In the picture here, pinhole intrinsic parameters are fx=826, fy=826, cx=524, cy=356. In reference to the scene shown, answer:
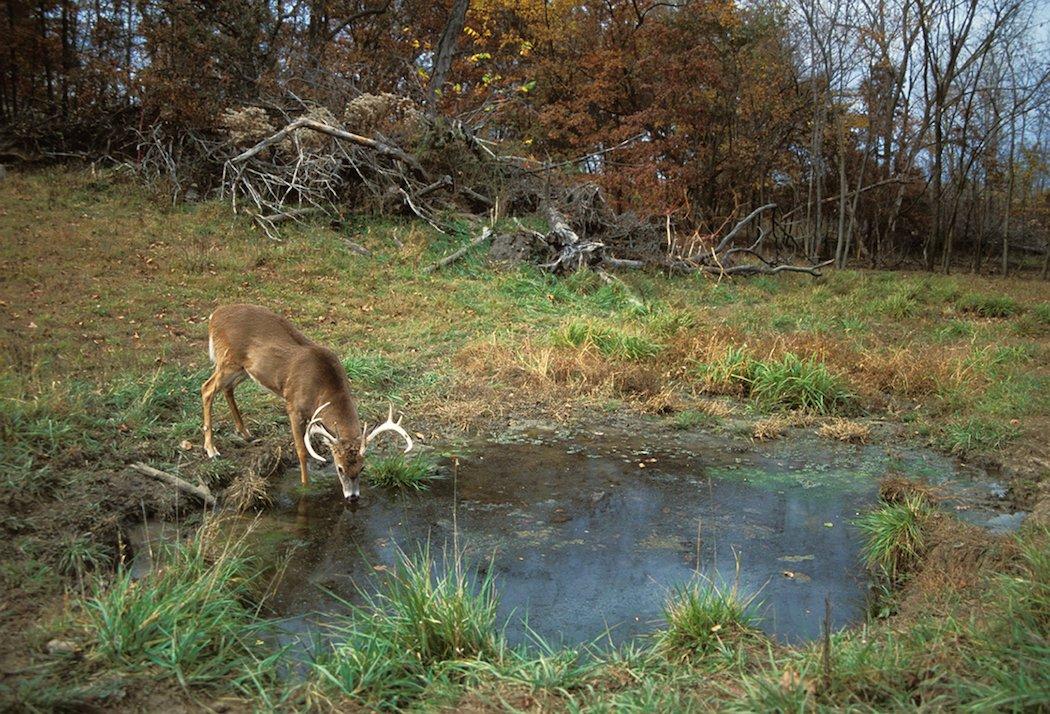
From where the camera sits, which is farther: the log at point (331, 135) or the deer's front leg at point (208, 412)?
the log at point (331, 135)

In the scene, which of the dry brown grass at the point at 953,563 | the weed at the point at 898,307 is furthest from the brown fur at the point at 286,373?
the weed at the point at 898,307

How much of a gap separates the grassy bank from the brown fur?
1.45 ft

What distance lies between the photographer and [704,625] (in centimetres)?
413

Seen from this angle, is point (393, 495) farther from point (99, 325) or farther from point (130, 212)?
point (130, 212)

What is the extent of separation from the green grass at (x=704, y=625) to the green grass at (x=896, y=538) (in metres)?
1.51

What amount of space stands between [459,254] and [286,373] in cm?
885

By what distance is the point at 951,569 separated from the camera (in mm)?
4840

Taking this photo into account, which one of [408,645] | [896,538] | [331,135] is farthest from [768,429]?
[331,135]

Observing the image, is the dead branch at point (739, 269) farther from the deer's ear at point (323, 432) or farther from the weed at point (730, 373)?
the deer's ear at point (323, 432)

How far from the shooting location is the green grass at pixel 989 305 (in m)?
14.7

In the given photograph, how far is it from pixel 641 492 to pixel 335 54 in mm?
17886

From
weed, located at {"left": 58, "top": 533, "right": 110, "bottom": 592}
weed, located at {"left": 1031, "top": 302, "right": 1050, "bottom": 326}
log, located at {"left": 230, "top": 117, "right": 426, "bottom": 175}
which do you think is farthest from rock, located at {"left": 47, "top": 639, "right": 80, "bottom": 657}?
weed, located at {"left": 1031, "top": 302, "right": 1050, "bottom": 326}

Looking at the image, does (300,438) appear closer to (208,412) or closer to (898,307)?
(208,412)

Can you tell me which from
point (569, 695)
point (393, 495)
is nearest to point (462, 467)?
point (393, 495)
